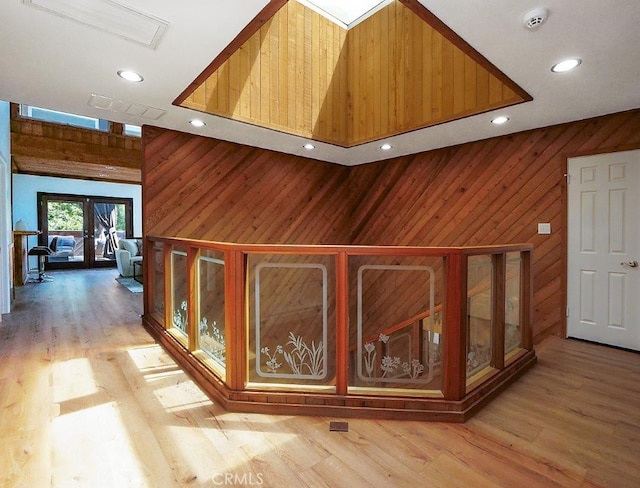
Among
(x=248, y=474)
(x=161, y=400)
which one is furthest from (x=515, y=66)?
(x=161, y=400)

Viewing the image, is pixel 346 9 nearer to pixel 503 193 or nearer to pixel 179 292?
pixel 503 193

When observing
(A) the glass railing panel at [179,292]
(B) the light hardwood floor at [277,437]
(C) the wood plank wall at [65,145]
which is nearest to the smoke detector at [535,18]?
(B) the light hardwood floor at [277,437]

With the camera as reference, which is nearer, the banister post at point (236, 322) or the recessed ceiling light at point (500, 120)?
the banister post at point (236, 322)

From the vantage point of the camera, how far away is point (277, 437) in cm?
Answer: 189

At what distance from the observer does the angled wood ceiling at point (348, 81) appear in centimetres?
331

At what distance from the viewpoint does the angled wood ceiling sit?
3.31 meters

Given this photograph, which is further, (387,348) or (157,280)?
(157,280)

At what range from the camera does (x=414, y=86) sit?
3.71 metres

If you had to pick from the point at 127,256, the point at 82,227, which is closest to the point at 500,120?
the point at 127,256

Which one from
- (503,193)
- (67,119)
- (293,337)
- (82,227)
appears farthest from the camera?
(82,227)

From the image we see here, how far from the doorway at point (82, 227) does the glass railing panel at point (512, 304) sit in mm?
10642

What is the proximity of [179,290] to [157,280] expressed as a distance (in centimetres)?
73

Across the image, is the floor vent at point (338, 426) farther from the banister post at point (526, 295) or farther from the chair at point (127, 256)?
the chair at point (127, 256)

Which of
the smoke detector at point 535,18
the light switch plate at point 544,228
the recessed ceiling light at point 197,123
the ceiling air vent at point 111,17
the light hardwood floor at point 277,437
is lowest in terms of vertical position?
the light hardwood floor at point 277,437
